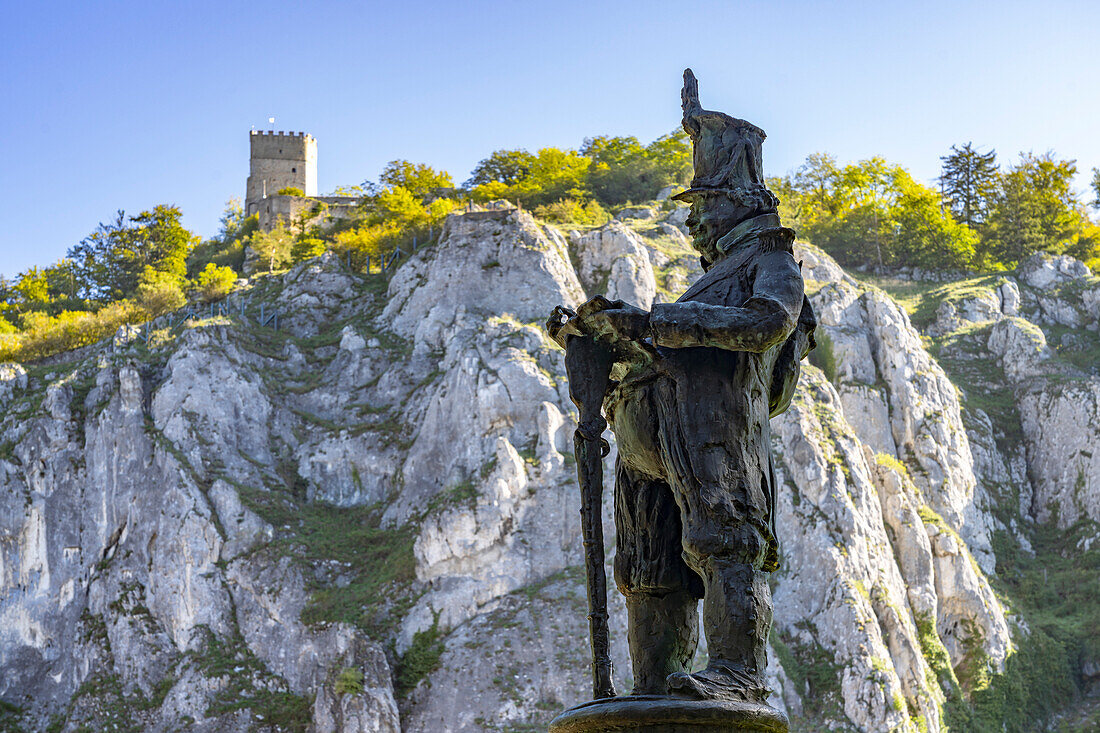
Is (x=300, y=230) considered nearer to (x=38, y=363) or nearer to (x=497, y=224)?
(x=38, y=363)

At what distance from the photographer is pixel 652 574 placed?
5898 mm

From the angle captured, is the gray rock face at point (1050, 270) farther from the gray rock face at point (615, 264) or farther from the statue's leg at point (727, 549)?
the statue's leg at point (727, 549)

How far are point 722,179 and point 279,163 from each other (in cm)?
9704

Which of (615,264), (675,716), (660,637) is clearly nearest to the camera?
(675,716)

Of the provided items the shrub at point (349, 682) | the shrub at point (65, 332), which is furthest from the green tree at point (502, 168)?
the shrub at point (349, 682)

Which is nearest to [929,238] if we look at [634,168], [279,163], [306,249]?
[634,168]

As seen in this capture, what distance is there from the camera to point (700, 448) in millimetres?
5492

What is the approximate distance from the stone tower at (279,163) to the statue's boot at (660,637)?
95088 mm

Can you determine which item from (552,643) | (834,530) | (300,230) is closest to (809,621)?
(834,530)

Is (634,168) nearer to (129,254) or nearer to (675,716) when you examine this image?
Answer: (129,254)

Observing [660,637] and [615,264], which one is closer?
[660,637]

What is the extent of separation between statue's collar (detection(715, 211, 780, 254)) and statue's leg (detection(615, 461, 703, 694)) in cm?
125

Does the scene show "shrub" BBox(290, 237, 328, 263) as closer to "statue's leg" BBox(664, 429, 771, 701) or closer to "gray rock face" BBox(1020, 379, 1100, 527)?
"gray rock face" BBox(1020, 379, 1100, 527)

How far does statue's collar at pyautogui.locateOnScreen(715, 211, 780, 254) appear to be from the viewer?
6.11 metres
